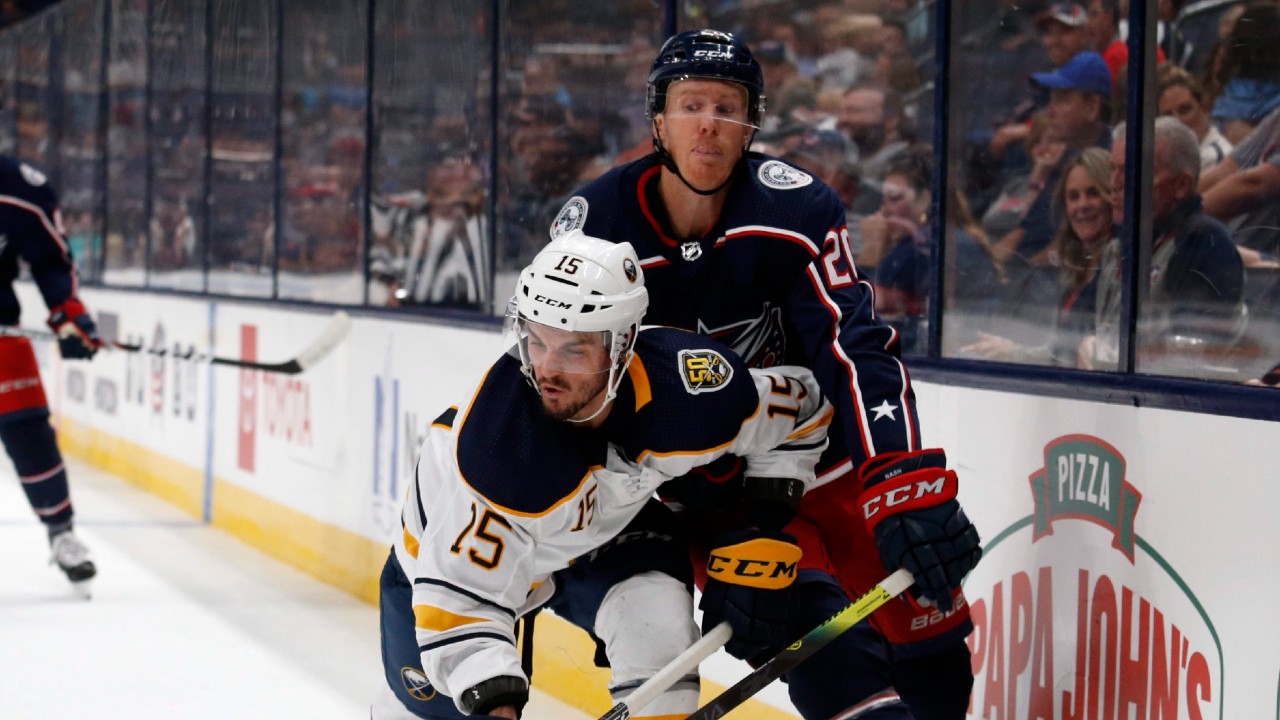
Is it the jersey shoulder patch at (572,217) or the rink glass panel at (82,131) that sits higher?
the rink glass panel at (82,131)

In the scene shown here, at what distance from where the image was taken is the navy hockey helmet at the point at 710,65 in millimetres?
2111

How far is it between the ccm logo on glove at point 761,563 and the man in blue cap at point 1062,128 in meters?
1.07

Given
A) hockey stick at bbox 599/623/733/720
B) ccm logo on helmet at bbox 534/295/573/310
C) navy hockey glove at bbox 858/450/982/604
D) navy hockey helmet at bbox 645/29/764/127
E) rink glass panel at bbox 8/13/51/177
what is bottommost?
hockey stick at bbox 599/623/733/720

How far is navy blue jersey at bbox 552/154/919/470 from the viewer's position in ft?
6.61

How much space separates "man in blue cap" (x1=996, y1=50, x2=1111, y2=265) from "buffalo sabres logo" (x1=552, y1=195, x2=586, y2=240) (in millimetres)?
985

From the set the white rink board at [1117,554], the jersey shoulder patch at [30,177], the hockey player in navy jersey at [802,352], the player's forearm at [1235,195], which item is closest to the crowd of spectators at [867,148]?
the player's forearm at [1235,195]

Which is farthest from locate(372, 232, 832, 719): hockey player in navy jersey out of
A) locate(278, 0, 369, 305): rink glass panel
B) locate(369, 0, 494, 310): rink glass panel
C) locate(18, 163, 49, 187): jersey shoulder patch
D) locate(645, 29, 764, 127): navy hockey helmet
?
locate(278, 0, 369, 305): rink glass panel

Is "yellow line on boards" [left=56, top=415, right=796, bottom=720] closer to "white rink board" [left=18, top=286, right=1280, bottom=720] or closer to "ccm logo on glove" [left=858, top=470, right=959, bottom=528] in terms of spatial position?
"white rink board" [left=18, top=286, right=1280, bottom=720]

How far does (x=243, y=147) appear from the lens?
6.50 m

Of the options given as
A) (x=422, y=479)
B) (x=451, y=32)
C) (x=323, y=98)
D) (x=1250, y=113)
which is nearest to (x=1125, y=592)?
(x=1250, y=113)

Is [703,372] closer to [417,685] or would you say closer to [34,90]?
[417,685]

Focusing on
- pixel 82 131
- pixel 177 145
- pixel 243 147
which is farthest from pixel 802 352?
pixel 82 131

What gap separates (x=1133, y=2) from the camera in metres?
2.41

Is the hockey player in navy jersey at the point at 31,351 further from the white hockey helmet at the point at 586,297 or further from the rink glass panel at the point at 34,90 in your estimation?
the rink glass panel at the point at 34,90
